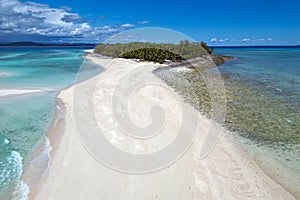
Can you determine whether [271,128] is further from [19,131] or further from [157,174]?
[19,131]

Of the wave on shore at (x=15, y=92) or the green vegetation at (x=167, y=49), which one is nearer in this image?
the wave on shore at (x=15, y=92)

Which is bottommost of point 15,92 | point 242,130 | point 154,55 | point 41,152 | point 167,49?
point 41,152

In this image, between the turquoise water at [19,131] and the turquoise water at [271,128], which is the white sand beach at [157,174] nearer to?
the turquoise water at [271,128]

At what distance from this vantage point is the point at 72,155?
7531 mm

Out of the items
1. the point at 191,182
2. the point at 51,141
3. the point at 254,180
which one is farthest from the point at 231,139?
the point at 51,141

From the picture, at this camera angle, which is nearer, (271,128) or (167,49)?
(271,128)

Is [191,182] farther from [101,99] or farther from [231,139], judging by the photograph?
[101,99]

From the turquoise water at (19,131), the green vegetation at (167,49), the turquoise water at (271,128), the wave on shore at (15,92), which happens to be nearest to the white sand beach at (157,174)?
the turquoise water at (271,128)

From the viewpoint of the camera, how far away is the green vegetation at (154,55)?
34.2 meters

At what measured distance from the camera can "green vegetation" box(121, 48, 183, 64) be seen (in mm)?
34156

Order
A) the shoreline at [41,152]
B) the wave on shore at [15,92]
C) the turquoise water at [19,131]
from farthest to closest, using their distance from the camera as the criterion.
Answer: the wave on shore at [15,92], the turquoise water at [19,131], the shoreline at [41,152]

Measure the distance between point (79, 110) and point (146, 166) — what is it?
249 inches

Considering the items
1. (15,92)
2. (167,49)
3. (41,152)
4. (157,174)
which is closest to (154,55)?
(167,49)

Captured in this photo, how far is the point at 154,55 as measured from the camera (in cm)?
3444
